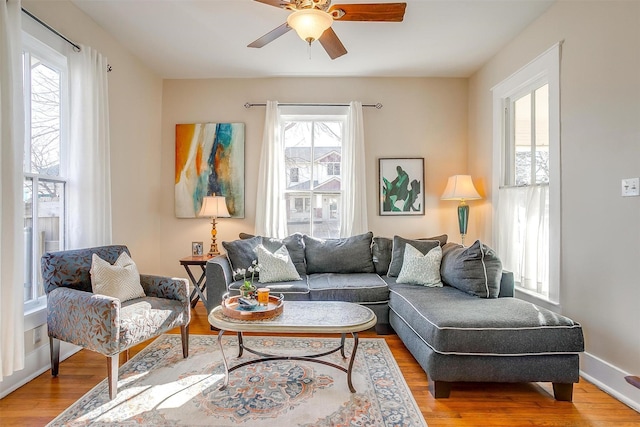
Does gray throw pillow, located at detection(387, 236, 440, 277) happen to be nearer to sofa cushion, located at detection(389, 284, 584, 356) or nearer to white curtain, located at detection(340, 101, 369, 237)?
white curtain, located at detection(340, 101, 369, 237)

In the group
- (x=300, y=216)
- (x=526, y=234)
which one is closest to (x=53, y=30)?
(x=300, y=216)

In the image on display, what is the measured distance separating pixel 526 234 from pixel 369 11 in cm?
237

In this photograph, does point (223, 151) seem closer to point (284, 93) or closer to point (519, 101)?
point (284, 93)

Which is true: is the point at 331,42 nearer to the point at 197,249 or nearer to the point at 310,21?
the point at 310,21

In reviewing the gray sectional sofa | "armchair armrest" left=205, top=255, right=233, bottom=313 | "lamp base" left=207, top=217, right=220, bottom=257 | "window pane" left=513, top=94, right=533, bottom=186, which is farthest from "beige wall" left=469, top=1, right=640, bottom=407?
"lamp base" left=207, top=217, right=220, bottom=257

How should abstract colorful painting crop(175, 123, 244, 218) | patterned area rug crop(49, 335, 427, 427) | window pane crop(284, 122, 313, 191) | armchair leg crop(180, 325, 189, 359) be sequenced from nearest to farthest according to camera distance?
1. patterned area rug crop(49, 335, 427, 427)
2. armchair leg crop(180, 325, 189, 359)
3. abstract colorful painting crop(175, 123, 244, 218)
4. window pane crop(284, 122, 313, 191)

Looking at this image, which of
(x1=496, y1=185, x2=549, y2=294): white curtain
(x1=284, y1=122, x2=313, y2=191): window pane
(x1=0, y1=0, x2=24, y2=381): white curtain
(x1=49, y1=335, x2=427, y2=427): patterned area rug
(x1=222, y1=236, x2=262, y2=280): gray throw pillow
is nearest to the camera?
(x1=49, y1=335, x2=427, y2=427): patterned area rug

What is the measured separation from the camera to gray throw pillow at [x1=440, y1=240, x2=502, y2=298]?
2910 millimetres

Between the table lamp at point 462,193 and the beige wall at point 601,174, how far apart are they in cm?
125

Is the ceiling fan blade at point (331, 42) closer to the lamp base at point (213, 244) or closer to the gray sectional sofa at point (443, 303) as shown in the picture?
the gray sectional sofa at point (443, 303)

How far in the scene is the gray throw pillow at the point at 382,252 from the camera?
3982mm

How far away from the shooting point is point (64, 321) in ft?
7.78

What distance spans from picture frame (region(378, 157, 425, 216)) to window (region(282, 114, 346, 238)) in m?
0.55

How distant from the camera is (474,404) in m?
2.20
